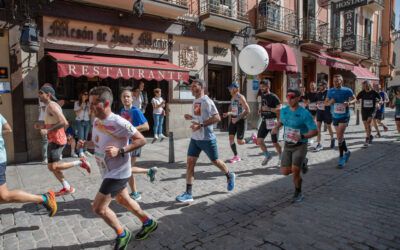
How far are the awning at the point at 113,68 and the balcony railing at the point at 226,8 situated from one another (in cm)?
324

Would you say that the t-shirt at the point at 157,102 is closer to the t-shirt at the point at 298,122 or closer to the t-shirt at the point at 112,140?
the t-shirt at the point at 298,122

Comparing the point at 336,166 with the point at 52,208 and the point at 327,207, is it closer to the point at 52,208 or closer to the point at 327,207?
the point at 327,207

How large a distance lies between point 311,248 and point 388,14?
29.5 metres

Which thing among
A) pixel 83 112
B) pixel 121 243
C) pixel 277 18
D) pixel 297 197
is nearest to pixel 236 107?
pixel 297 197

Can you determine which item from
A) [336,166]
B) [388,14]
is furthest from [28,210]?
[388,14]

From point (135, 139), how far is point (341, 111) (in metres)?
5.45

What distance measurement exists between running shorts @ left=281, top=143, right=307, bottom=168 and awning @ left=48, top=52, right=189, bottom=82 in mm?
5230

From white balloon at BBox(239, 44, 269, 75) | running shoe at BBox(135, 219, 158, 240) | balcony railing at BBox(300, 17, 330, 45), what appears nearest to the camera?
running shoe at BBox(135, 219, 158, 240)

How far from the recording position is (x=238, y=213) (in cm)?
416

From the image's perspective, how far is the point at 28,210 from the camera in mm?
4332

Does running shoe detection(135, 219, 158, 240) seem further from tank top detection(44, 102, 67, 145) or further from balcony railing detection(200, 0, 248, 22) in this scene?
balcony railing detection(200, 0, 248, 22)

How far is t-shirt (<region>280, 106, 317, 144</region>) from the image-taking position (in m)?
4.42

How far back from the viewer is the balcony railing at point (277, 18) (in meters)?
13.6

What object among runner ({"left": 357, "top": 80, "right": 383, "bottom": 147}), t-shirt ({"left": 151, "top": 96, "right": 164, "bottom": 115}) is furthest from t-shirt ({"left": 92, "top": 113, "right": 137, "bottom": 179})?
runner ({"left": 357, "top": 80, "right": 383, "bottom": 147})
